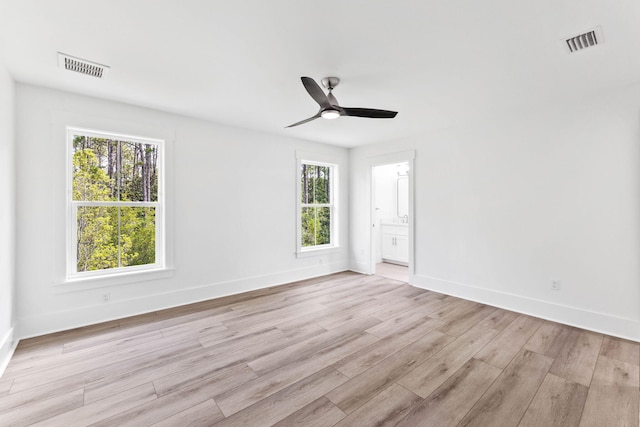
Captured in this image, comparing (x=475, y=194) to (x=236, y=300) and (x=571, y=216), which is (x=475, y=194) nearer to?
(x=571, y=216)

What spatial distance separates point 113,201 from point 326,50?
2984 millimetres

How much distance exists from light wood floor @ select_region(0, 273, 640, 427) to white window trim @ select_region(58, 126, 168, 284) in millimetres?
502

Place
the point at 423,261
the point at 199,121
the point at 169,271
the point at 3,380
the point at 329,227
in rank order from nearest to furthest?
1. the point at 3,380
2. the point at 169,271
3. the point at 199,121
4. the point at 423,261
5. the point at 329,227

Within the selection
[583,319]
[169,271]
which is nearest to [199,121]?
[169,271]

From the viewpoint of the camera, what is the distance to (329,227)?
5812 millimetres

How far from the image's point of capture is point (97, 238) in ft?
10.9

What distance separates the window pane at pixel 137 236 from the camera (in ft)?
11.5

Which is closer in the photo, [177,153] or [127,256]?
[127,256]

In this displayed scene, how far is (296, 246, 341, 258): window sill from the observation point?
16.9 ft

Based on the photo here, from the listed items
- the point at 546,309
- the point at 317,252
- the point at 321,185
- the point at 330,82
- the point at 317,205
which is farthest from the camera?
the point at 321,185

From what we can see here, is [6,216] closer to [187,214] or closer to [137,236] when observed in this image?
[137,236]

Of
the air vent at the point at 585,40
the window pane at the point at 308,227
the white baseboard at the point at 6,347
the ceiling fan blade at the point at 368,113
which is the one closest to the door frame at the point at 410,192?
the window pane at the point at 308,227

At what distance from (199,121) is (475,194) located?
4.02m

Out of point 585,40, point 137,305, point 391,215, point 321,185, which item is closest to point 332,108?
point 585,40
